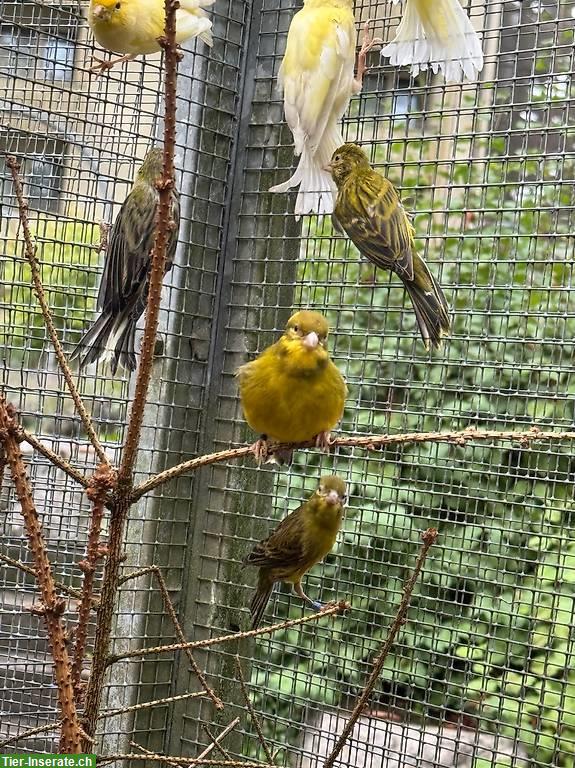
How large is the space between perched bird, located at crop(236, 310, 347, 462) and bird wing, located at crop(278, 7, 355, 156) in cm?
61

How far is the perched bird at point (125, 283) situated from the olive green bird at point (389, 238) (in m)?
0.43

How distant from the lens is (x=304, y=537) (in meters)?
2.14

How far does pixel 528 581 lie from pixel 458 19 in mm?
1924

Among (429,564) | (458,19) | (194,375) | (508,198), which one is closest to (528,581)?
(429,564)

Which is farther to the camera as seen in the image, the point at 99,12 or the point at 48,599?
the point at 99,12

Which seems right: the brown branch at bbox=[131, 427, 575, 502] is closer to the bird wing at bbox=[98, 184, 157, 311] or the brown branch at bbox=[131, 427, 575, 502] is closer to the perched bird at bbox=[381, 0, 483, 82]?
the bird wing at bbox=[98, 184, 157, 311]

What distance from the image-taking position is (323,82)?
2107 millimetres

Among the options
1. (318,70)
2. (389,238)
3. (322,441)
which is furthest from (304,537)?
(318,70)

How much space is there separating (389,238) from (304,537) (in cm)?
74

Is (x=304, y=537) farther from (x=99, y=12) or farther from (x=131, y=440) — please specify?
(x=99, y=12)

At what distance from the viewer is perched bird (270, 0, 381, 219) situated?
2.11m

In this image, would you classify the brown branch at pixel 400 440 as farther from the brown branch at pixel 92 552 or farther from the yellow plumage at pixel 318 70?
the yellow plumage at pixel 318 70

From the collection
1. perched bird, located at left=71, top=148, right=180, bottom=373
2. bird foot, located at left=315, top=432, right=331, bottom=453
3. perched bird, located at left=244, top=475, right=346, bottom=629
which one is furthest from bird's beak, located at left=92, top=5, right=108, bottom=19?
perched bird, located at left=244, top=475, right=346, bottom=629

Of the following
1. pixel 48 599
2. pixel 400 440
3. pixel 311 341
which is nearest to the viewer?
pixel 48 599
